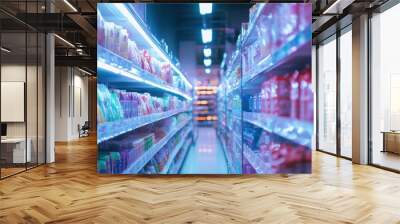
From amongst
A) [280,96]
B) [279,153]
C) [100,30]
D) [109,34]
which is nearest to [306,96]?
[280,96]

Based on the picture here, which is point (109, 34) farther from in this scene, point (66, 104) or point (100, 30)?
point (66, 104)

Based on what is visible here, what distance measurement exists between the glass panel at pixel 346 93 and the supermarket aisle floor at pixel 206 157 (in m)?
4.00

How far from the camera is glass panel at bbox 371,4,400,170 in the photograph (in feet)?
21.3

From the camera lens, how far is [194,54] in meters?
5.04

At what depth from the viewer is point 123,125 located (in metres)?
5.01

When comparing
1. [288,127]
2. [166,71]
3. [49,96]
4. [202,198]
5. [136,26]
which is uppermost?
[136,26]

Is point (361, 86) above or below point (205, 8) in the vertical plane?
below

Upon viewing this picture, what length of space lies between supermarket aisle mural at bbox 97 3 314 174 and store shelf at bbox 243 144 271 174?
0.01 metres

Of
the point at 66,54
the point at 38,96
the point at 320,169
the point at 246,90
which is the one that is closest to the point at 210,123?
the point at 246,90

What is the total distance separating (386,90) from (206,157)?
12.9 ft

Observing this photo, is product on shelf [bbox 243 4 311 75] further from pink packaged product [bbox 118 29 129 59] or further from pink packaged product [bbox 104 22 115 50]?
pink packaged product [bbox 104 22 115 50]

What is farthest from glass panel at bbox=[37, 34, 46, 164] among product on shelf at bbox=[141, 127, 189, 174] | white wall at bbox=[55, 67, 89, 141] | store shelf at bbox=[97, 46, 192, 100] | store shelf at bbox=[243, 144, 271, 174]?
white wall at bbox=[55, 67, 89, 141]

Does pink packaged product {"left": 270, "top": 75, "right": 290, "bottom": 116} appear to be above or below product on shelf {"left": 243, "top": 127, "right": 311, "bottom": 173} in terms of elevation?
above

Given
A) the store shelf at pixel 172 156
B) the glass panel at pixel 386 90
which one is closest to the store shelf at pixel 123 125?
the store shelf at pixel 172 156
